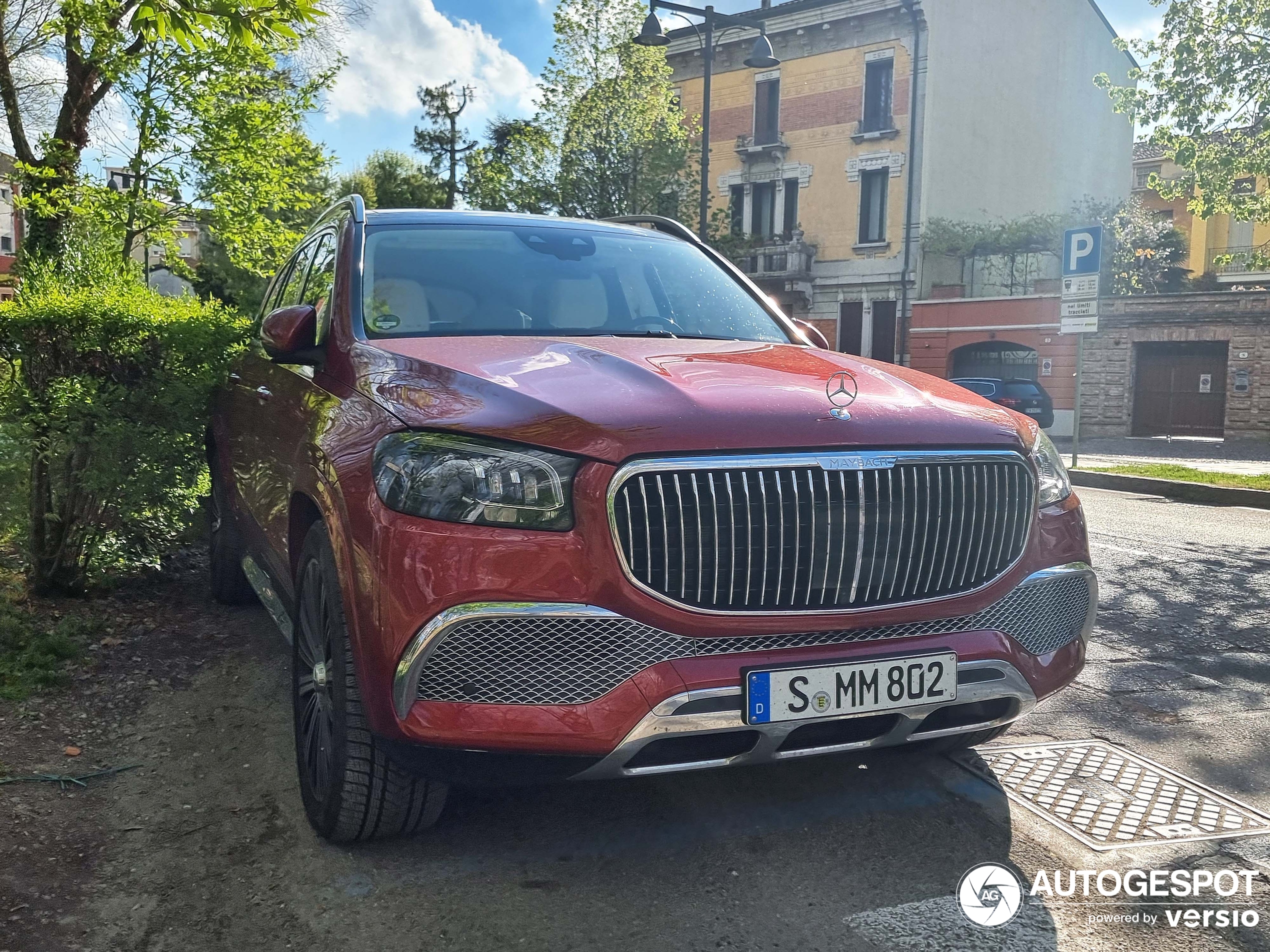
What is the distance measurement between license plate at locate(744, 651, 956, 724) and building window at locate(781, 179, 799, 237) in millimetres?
35149

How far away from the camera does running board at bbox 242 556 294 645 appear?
378 centimetres

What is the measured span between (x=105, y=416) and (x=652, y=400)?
3.51m

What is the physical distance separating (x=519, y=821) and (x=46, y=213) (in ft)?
36.2

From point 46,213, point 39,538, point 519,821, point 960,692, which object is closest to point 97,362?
point 39,538

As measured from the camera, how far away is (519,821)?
3297 millimetres

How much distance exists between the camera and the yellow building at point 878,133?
113ft

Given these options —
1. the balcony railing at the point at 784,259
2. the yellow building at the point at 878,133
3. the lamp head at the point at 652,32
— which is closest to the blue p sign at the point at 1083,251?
the lamp head at the point at 652,32

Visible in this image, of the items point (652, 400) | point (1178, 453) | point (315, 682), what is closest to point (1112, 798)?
point (652, 400)

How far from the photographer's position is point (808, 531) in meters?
2.76

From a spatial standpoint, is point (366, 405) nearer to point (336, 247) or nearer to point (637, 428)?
point (637, 428)

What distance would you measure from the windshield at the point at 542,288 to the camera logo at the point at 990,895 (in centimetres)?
193

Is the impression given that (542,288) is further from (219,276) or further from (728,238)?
(219,276)

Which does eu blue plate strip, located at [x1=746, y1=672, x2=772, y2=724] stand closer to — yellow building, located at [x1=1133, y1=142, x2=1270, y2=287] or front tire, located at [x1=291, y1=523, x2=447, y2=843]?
front tire, located at [x1=291, y1=523, x2=447, y2=843]

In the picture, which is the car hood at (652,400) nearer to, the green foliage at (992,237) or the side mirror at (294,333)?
the side mirror at (294,333)
